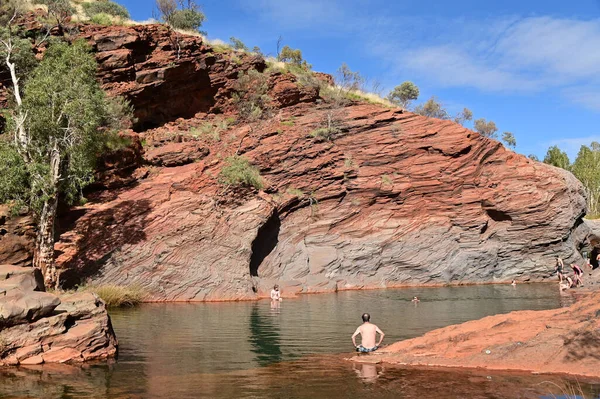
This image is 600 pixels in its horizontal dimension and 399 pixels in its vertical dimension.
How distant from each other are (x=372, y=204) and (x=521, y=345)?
27299mm

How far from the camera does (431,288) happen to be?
1378 inches

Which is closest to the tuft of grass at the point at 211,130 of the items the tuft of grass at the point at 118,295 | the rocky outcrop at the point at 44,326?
the tuft of grass at the point at 118,295

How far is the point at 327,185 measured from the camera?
125 ft

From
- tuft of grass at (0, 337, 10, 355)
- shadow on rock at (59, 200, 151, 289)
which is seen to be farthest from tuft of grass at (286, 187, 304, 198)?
tuft of grass at (0, 337, 10, 355)

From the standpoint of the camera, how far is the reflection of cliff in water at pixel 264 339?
42.7 ft

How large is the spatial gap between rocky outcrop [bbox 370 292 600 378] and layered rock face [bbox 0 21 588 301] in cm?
1886

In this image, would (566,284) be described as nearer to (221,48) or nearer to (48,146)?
(48,146)

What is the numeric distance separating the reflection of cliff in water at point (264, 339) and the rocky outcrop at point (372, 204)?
9824 mm

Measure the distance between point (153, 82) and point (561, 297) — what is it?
33.2m

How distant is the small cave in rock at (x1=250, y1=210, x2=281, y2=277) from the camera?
108ft

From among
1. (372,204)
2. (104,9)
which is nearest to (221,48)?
(104,9)

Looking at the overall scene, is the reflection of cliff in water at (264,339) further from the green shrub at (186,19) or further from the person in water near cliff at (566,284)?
the green shrub at (186,19)

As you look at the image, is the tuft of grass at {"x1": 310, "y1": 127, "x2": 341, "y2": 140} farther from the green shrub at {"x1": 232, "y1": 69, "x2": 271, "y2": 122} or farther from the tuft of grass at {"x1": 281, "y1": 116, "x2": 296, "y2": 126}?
the green shrub at {"x1": 232, "y1": 69, "x2": 271, "y2": 122}

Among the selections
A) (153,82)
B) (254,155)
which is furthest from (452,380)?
(153,82)
